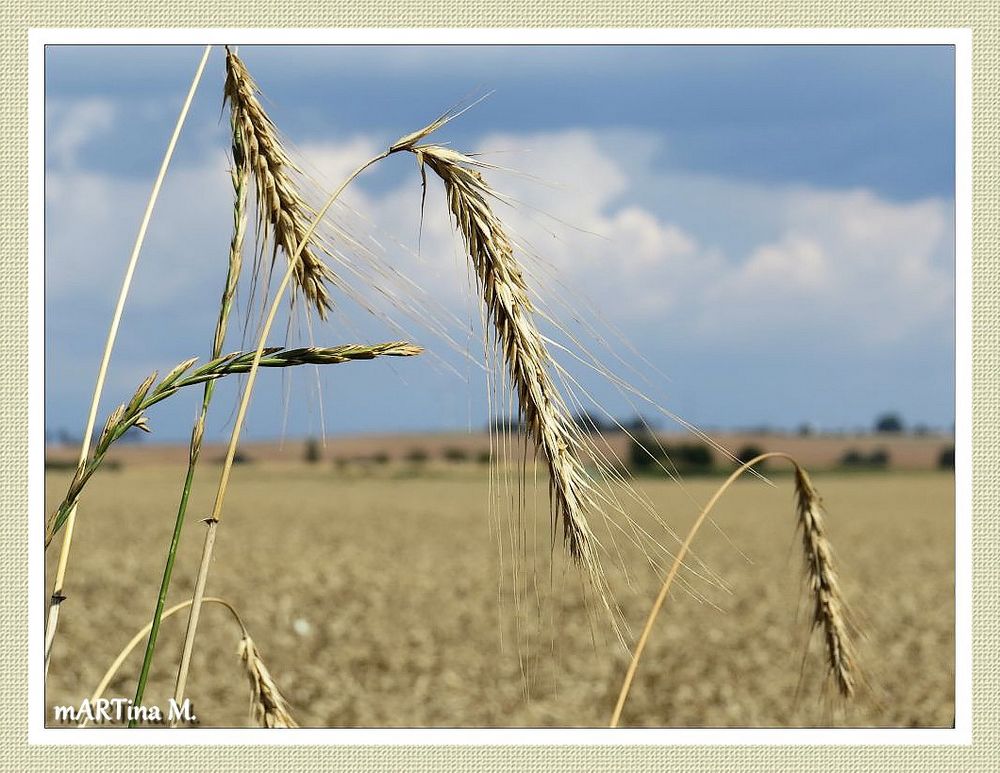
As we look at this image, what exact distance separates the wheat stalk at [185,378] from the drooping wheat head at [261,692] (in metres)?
0.42

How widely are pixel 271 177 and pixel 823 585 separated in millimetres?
1397

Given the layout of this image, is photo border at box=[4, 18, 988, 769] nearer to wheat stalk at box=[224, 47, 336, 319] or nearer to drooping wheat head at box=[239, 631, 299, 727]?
drooping wheat head at box=[239, 631, 299, 727]

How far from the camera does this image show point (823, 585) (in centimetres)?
202

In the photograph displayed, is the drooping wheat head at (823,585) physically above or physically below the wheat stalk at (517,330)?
below

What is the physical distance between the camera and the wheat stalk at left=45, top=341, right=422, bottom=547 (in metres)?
1.55

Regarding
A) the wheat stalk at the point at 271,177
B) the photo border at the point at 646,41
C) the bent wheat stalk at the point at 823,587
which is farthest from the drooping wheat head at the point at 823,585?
the wheat stalk at the point at 271,177

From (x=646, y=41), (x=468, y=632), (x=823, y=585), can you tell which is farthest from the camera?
(x=468, y=632)

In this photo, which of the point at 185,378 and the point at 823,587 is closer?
the point at 185,378

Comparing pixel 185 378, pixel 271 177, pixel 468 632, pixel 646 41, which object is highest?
pixel 646 41

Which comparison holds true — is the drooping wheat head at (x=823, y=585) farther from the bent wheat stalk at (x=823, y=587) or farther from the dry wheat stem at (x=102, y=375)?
the dry wheat stem at (x=102, y=375)

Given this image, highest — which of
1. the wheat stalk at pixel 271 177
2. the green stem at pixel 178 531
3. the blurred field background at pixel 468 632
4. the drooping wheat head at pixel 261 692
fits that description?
the wheat stalk at pixel 271 177

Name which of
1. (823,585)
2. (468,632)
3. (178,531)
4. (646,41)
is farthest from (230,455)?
(468,632)

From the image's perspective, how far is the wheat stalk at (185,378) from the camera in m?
1.55

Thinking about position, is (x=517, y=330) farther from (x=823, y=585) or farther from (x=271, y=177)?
(x=823, y=585)
